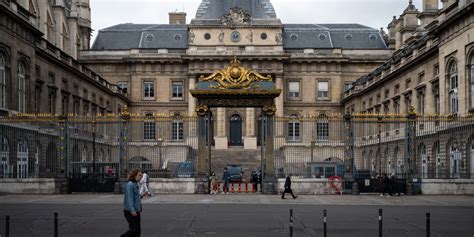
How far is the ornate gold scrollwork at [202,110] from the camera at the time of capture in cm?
3388

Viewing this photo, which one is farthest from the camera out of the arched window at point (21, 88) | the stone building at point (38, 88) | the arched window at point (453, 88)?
the arched window at point (21, 88)

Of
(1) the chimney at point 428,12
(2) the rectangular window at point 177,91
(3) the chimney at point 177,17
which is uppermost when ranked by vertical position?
(3) the chimney at point 177,17

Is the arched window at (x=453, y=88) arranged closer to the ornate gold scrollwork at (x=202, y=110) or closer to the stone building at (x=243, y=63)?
the ornate gold scrollwork at (x=202, y=110)

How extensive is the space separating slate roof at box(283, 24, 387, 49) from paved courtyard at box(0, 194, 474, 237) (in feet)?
176

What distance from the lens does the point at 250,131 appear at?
7538cm

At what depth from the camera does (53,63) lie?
51.6 m

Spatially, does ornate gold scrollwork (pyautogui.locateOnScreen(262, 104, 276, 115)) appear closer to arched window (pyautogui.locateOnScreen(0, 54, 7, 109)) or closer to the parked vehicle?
the parked vehicle

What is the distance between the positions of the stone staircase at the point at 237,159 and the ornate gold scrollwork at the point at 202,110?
24.1 meters

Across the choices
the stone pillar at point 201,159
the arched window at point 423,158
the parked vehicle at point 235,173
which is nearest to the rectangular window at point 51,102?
the parked vehicle at point 235,173

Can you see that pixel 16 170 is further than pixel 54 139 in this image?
No

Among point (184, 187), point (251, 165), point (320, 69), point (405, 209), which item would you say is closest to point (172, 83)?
point (320, 69)

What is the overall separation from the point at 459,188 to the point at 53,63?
31015mm

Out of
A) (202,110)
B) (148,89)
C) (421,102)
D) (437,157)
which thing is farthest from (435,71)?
(148,89)

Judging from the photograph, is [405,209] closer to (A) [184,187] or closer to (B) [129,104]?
(A) [184,187]
